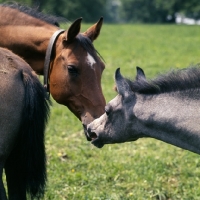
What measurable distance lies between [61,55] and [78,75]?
289 mm

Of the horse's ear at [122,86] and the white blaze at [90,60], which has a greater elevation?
the horse's ear at [122,86]

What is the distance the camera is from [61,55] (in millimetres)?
4812

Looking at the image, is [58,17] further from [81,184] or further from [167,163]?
[167,163]

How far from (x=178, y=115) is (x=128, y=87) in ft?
1.55

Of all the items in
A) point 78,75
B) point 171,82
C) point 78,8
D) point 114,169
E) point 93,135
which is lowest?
point 78,8

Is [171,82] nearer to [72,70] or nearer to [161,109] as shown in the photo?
[161,109]

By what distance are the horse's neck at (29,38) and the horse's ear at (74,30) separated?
1.10ft

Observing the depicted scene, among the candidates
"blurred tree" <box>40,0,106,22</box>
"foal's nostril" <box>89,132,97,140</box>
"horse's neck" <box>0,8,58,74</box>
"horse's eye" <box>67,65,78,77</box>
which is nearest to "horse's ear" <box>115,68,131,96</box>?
"foal's nostril" <box>89,132,97,140</box>

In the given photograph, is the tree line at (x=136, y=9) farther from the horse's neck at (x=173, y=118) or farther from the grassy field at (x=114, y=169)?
the horse's neck at (x=173, y=118)

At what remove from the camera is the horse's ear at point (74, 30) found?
4.74m

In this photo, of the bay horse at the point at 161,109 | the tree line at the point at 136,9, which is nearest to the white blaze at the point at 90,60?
the bay horse at the point at 161,109

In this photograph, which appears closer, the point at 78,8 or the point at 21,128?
the point at 21,128

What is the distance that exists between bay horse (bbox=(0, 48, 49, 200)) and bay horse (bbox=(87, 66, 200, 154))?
0.63 m

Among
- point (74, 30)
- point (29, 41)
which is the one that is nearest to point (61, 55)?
point (74, 30)
